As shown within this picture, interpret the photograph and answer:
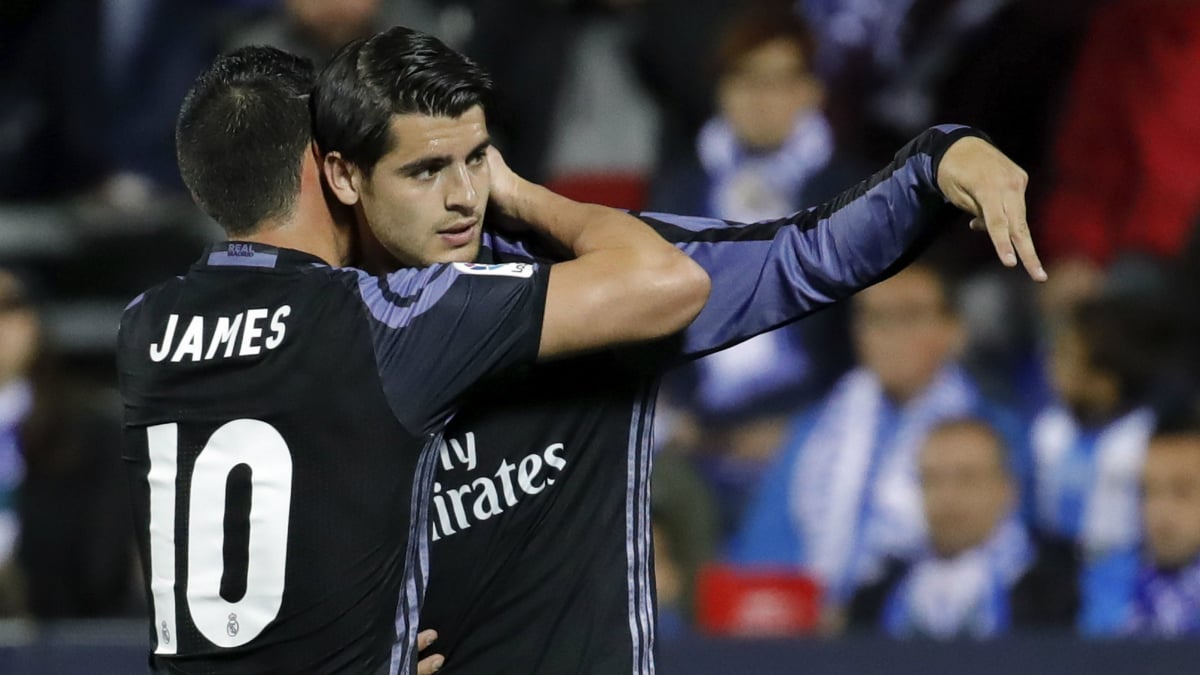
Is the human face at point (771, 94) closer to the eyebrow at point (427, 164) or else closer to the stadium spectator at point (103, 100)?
the stadium spectator at point (103, 100)

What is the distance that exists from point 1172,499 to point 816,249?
9.51ft

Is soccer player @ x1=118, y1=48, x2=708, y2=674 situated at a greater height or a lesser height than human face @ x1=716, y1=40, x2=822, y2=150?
lesser

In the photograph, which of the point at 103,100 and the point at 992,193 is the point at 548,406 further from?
the point at 103,100

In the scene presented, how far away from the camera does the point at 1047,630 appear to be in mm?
5000

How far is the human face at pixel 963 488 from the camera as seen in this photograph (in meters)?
5.46

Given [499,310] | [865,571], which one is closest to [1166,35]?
[865,571]

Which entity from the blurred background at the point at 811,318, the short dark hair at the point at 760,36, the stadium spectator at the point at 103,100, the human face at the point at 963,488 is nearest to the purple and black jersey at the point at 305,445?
the blurred background at the point at 811,318

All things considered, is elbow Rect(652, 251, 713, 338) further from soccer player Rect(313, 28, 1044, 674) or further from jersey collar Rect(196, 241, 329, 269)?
jersey collar Rect(196, 241, 329, 269)

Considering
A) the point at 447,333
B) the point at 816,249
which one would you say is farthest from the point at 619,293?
the point at 816,249

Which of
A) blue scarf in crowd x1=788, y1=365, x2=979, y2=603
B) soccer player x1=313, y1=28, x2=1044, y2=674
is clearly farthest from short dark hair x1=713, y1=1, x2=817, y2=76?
soccer player x1=313, y1=28, x2=1044, y2=674

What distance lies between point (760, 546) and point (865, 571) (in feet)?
1.18

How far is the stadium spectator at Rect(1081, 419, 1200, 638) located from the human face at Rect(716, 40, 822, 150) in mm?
1580

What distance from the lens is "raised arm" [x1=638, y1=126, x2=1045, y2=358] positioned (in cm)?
266

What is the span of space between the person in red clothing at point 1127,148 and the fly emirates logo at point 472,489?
3.35 m
